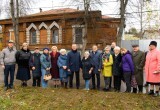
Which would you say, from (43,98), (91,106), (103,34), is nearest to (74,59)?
(43,98)

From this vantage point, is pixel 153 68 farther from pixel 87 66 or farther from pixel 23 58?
pixel 23 58

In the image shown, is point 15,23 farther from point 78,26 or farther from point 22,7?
point 78,26

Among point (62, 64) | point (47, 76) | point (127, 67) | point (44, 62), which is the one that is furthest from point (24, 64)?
point (127, 67)

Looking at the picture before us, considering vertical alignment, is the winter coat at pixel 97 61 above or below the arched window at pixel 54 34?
below

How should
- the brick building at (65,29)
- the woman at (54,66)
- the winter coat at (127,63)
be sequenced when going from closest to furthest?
the winter coat at (127,63), the woman at (54,66), the brick building at (65,29)

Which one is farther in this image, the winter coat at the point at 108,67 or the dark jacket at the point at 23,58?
the dark jacket at the point at 23,58

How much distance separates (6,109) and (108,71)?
4.06m

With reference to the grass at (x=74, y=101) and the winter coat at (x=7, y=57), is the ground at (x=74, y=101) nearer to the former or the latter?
the grass at (x=74, y=101)

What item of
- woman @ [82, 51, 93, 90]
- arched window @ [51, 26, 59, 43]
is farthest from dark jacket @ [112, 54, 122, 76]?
arched window @ [51, 26, 59, 43]

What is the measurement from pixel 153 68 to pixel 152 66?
69 millimetres

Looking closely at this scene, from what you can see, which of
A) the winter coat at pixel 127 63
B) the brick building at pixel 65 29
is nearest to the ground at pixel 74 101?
the winter coat at pixel 127 63

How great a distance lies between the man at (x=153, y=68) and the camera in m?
9.32

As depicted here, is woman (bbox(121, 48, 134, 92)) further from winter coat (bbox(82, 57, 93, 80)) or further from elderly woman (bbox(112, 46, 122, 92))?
winter coat (bbox(82, 57, 93, 80))

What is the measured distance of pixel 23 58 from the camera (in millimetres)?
11211
